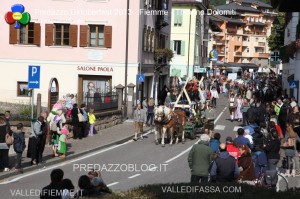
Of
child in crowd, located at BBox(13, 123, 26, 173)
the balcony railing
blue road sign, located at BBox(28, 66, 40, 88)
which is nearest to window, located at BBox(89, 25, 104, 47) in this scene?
the balcony railing

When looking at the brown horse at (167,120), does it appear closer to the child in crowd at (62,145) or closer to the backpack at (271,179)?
the child in crowd at (62,145)

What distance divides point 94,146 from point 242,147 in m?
12.5

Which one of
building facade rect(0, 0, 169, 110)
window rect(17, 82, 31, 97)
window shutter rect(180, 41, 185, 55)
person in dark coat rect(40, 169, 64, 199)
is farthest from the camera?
window shutter rect(180, 41, 185, 55)

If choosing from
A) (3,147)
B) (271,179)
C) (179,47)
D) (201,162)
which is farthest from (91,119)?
(179,47)

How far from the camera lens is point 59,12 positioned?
42062 millimetres

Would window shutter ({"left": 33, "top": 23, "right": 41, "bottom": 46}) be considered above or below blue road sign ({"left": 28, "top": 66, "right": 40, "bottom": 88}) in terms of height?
above

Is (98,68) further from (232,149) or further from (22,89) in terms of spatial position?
(232,149)

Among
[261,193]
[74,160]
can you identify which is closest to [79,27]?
[74,160]

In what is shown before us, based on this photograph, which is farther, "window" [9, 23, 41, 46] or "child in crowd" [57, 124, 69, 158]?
"window" [9, 23, 41, 46]

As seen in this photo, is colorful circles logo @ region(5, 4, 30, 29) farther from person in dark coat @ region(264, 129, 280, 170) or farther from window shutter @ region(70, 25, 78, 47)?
person in dark coat @ region(264, 129, 280, 170)

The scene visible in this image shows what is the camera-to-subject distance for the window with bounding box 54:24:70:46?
4206 centimetres

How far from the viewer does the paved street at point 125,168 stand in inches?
703

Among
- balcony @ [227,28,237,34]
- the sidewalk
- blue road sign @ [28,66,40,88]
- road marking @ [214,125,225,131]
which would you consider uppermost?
balcony @ [227,28,237,34]

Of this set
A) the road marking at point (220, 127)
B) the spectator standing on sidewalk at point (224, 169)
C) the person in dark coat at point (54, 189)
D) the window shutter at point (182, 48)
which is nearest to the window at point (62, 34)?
the road marking at point (220, 127)
